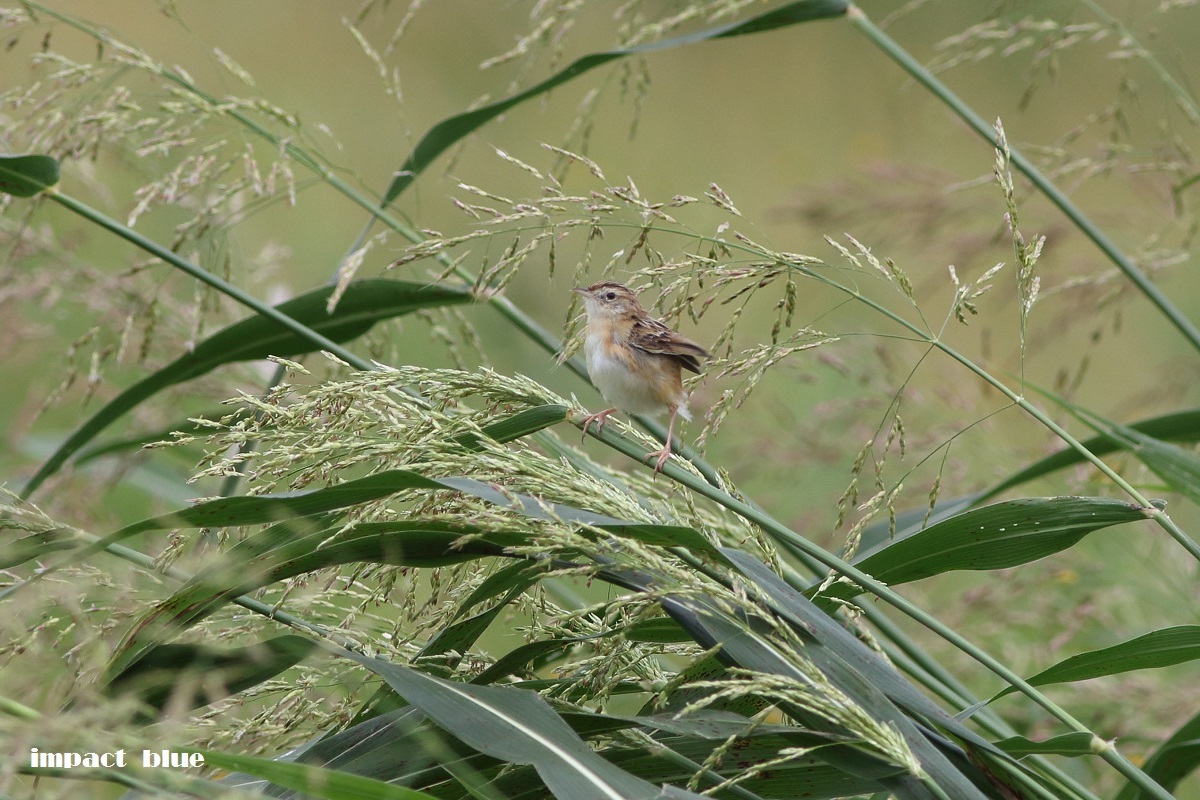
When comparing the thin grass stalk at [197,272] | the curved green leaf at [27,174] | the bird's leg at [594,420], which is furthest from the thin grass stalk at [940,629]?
the curved green leaf at [27,174]

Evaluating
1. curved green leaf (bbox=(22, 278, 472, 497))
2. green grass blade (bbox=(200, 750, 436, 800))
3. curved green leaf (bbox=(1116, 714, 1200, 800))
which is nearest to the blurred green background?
curved green leaf (bbox=(22, 278, 472, 497))

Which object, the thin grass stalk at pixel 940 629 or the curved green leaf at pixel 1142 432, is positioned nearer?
the thin grass stalk at pixel 940 629

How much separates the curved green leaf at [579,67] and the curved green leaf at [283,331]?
0.20m

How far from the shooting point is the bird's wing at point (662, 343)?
270 cm

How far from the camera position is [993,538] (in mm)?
1797

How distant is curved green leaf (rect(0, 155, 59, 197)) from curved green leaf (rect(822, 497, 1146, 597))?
1595 mm

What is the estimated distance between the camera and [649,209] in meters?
1.84

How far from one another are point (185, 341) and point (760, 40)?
29.7 feet

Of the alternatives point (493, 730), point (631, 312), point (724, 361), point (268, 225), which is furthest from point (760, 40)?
point (493, 730)

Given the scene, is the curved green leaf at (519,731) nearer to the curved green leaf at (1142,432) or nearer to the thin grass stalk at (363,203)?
the thin grass stalk at (363,203)

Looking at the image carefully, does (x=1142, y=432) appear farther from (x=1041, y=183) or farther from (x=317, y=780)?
(x=317, y=780)

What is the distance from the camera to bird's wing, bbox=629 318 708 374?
2.70m

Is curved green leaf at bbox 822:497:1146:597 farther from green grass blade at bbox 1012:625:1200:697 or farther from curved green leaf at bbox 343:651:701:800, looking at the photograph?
curved green leaf at bbox 343:651:701:800

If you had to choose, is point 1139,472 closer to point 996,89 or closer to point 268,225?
point 268,225
